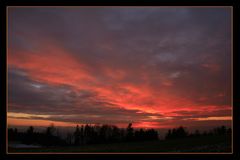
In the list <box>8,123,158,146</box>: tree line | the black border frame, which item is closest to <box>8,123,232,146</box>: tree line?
<box>8,123,158,146</box>: tree line

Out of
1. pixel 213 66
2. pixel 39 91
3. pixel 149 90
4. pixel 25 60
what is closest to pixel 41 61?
pixel 25 60

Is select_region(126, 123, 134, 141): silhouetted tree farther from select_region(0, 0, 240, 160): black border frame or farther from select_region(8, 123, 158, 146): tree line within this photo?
select_region(0, 0, 240, 160): black border frame

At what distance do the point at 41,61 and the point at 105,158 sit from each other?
4298 millimetres

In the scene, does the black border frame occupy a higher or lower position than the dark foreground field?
higher

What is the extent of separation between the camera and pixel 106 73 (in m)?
8.42
